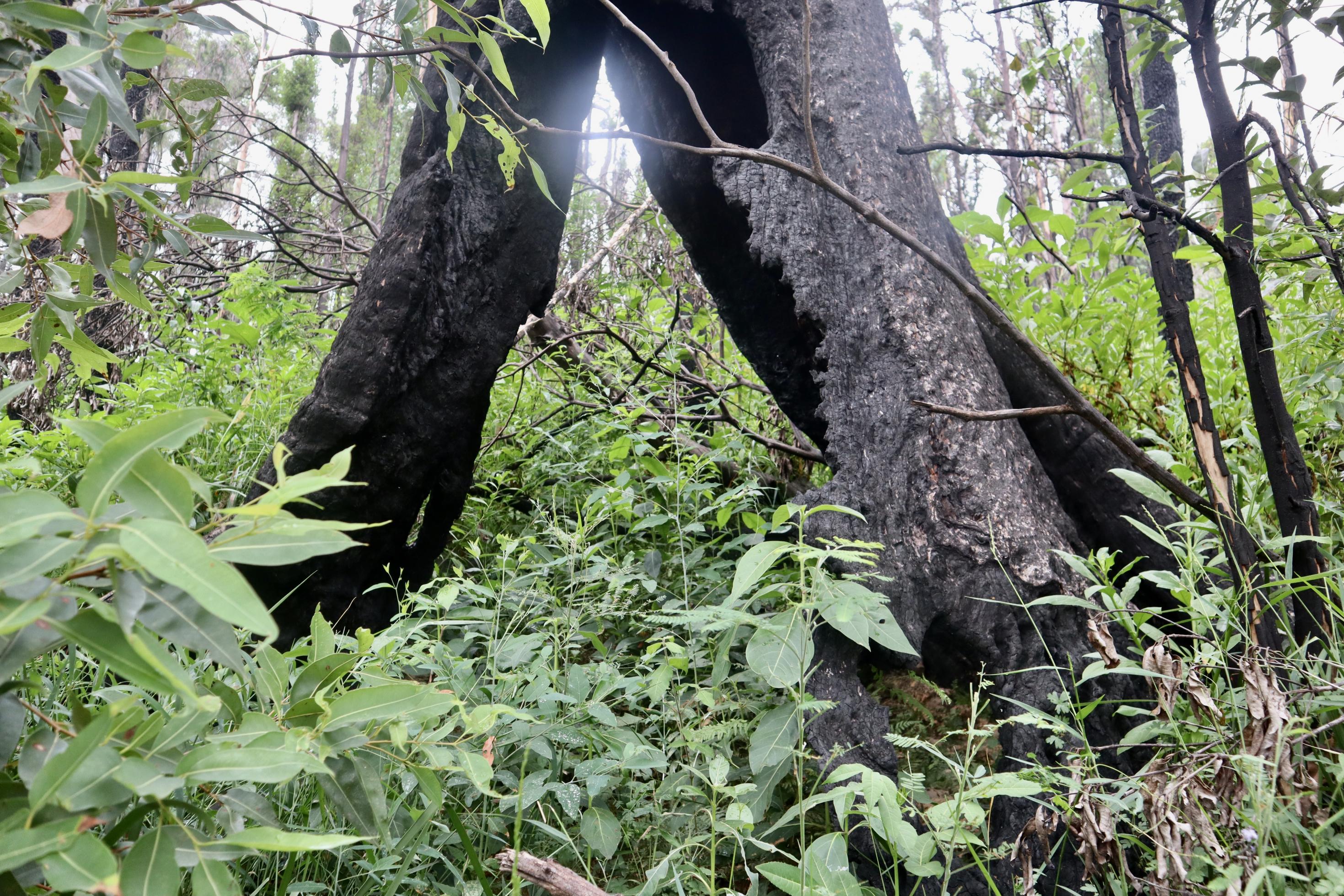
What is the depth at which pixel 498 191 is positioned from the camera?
272cm

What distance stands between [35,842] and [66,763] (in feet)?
0.19

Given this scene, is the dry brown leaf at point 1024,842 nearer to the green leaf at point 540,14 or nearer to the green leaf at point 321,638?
the green leaf at point 321,638

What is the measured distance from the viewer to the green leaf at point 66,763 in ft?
2.01

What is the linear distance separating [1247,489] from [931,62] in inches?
860

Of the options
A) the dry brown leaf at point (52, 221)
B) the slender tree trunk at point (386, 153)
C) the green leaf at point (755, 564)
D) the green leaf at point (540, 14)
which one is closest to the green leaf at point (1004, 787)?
the green leaf at point (755, 564)

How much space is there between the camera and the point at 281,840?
27.2 inches

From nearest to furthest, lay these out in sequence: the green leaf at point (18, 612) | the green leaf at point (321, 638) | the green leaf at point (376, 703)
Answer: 1. the green leaf at point (18, 612)
2. the green leaf at point (376, 703)
3. the green leaf at point (321, 638)

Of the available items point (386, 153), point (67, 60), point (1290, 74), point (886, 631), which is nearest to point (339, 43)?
point (67, 60)

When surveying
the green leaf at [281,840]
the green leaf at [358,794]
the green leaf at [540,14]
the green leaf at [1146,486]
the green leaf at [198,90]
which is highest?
the green leaf at [540,14]

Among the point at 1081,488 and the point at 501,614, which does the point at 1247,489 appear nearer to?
the point at 1081,488

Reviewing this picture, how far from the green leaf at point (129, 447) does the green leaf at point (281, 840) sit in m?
0.33

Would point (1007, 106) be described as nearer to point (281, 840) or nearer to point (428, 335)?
point (428, 335)

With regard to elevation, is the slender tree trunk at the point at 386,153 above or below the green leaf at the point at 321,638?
above

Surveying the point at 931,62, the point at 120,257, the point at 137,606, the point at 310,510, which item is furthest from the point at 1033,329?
the point at 931,62
